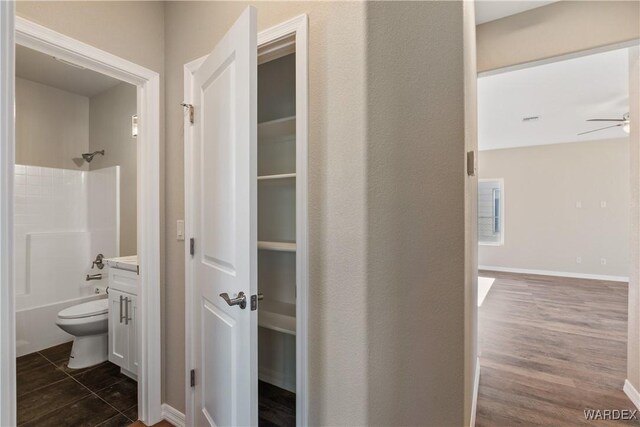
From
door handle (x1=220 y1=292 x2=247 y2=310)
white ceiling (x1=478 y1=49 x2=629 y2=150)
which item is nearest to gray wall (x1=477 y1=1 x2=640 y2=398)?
white ceiling (x1=478 y1=49 x2=629 y2=150)

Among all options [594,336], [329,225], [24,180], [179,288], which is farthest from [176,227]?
[594,336]

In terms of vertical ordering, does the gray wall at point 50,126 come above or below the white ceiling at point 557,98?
below

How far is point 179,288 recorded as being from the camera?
1869mm

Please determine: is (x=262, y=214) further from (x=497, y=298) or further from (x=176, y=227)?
(x=497, y=298)

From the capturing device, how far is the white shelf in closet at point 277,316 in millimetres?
1800

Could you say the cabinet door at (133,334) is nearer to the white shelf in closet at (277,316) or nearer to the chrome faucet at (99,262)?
the white shelf in closet at (277,316)

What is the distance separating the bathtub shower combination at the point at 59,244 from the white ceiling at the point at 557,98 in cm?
420

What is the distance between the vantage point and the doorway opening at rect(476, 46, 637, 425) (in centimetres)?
235

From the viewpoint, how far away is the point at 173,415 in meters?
Answer: 1.87

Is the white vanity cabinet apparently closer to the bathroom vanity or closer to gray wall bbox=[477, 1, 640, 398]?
the bathroom vanity

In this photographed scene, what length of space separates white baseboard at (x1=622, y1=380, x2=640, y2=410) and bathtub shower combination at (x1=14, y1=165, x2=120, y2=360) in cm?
402

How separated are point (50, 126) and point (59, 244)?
→ 48.3 inches

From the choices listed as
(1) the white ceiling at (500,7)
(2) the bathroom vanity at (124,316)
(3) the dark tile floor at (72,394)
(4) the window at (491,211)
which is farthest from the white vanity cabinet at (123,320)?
(4) the window at (491,211)

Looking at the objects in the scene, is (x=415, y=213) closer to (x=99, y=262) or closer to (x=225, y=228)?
(x=225, y=228)
